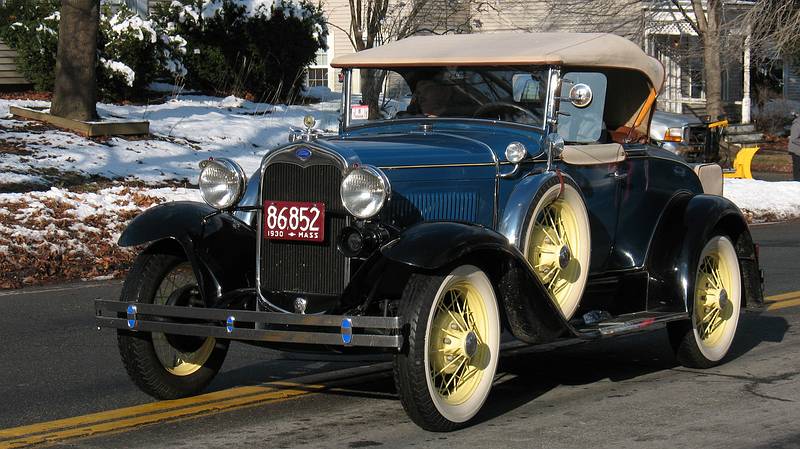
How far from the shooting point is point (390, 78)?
25.1 ft

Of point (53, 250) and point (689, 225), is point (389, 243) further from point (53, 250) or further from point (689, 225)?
point (53, 250)

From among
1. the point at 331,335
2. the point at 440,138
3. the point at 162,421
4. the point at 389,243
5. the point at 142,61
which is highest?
the point at 142,61

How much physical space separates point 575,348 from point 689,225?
1272 millimetres

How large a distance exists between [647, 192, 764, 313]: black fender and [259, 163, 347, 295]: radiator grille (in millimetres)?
2262

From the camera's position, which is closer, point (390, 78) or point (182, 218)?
point (182, 218)

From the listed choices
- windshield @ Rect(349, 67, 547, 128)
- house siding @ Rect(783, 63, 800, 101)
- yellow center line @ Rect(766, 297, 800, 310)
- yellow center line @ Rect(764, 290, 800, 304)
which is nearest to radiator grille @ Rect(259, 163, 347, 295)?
windshield @ Rect(349, 67, 547, 128)

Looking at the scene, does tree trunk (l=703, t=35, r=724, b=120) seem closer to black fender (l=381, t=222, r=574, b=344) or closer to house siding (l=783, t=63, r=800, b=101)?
house siding (l=783, t=63, r=800, b=101)

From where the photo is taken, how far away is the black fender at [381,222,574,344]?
5.54 metres

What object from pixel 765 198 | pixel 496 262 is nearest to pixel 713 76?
pixel 765 198

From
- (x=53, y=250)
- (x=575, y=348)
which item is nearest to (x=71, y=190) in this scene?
(x=53, y=250)

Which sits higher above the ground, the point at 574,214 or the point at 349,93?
the point at 349,93

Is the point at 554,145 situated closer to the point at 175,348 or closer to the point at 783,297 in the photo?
the point at 175,348

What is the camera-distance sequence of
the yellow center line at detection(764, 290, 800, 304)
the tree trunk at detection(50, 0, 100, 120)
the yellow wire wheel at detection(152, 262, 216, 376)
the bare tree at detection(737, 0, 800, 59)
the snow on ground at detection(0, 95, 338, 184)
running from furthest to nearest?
the bare tree at detection(737, 0, 800, 59) < the tree trunk at detection(50, 0, 100, 120) < the snow on ground at detection(0, 95, 338, 184) < the yellow center line at detection(764, 290, 800, 304) < the yellow wire wheel at detection(152, 262, 216, 376)

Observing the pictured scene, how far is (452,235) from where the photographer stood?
5672 mm
